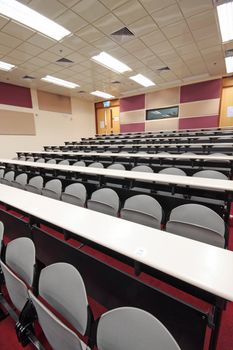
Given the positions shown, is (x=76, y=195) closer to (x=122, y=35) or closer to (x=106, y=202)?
(x=106, y=202)

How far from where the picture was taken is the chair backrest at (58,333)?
700 millimetres

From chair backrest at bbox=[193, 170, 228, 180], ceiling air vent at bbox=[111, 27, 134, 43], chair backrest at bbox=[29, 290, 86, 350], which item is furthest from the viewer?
ceiling air vent at bbox=[111, 27, 134, 43]

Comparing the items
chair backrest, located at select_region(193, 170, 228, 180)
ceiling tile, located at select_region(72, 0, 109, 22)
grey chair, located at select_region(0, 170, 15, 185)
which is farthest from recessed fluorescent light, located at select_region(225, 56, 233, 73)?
grey chair, located at select_region(0, 170, 15, 185)

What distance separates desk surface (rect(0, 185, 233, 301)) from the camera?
2.68 feet

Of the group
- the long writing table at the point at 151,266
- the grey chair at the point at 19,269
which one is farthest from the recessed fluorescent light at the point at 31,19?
the grey chair at the point at 19,269

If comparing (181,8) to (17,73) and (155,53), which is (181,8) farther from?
(17,73)

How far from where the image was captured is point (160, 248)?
1.04 m

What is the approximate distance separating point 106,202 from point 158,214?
2.13 feet

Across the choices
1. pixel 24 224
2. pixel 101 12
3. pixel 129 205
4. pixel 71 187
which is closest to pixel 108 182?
pixel 71 187

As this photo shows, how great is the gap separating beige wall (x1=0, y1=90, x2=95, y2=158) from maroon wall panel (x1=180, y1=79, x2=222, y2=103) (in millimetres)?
6044

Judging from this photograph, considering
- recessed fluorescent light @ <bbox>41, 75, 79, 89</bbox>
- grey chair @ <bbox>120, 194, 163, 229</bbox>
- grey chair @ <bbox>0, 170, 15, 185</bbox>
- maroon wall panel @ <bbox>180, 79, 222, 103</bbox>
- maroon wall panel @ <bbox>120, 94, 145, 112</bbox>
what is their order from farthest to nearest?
maroon wall panel @ <bbox>120, 94, 145, 112</bbox>, maroon wall panel @ <bbox>180, 79, 222, 103</bbox>, recessed fluorescent light @ <bbox>41, 75, 79, 89</bbox>, grey chair @ <bbox>0, 170, 15, 185</bbox>, grey chair @ <bbox>120, 194, 163, 229</bbox>

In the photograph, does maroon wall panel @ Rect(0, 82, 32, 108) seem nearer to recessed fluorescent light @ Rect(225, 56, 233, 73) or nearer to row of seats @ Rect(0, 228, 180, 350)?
recessed fluorescent light @ Rect(225, 56, 233, 73)

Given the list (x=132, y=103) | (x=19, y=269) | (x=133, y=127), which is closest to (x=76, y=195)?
(x=19, y=269)

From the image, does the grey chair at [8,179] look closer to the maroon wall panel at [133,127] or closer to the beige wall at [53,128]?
the beige wall at [53,128]
